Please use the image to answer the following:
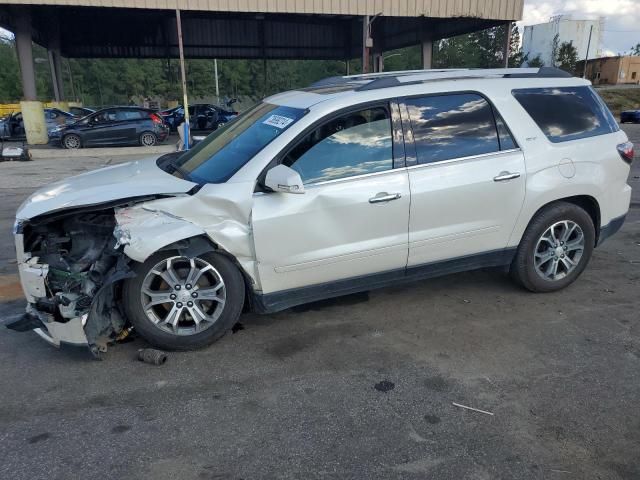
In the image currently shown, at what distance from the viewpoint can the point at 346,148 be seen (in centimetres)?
376

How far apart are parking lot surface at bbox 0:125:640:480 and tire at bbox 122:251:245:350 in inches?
6.4

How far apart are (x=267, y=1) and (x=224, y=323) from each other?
16.6 m

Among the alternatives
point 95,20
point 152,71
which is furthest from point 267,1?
point 152,71

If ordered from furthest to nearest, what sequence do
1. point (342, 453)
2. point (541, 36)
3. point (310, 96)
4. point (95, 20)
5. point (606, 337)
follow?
point (541, 36), point (95, 20), point (310, 96), point (606, 337), point (342, 453)

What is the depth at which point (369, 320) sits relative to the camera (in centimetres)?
413

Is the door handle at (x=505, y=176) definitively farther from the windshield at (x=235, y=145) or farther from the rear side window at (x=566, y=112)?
the windshield at (x=235, y=145)

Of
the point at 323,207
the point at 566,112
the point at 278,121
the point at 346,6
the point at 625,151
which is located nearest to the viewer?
the point at 323,207

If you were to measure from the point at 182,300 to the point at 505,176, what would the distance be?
2.60m

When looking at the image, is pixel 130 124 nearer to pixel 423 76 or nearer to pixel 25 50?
pixel 25 50

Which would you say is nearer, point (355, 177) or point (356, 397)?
point (356, 397)

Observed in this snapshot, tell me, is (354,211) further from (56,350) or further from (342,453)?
(56,350)

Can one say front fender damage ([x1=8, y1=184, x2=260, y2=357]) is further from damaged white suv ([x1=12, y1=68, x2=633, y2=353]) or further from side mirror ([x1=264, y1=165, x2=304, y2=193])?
side mirror ([x1=264, y1=165, x2=304, y2=193])

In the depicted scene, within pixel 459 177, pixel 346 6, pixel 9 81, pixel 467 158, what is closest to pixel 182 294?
pixel 459 177

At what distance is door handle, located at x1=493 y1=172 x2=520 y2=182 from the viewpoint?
159 inches
